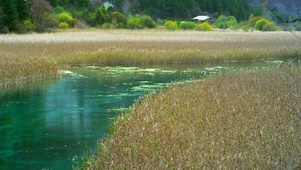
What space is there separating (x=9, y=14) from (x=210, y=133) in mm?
27638

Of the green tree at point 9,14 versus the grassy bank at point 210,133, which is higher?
the green tree at point 9,14

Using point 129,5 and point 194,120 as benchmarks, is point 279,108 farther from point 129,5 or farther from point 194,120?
point 129,5

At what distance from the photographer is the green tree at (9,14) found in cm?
3144

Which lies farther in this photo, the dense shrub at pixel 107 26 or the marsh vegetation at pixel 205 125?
the dense shrub at pixel 107 26

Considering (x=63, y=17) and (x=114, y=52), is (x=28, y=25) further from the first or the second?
(x=114, y=52)

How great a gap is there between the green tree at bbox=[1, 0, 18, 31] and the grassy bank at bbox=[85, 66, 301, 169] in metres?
23.4

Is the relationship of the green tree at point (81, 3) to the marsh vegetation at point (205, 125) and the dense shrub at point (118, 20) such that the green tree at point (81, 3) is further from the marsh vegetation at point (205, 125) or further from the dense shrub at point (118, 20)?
the marsh vegetation at point (205, 125)

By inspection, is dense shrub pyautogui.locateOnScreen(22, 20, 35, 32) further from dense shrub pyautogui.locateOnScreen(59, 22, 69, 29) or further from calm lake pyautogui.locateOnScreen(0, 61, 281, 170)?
calm lake pyautogui.locateOnScreen(0, 61, 281, 170)

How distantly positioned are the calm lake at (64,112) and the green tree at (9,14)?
13717 mm

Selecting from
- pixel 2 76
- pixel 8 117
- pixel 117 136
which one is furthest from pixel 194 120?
pixel 2 76

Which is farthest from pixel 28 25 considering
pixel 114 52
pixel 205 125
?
pixel 205 125

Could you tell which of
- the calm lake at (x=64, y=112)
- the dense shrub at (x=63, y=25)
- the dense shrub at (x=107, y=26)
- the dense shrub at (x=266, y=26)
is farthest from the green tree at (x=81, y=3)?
the calm lake at (x=64, y=112)

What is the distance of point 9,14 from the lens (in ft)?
105

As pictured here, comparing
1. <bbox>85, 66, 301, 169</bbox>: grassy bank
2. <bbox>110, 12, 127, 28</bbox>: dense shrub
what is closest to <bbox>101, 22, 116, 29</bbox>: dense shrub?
<bbox>110, 12, 127, 28</bbox>: dense shrub
